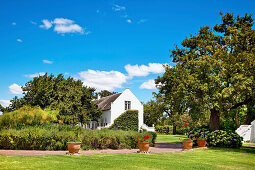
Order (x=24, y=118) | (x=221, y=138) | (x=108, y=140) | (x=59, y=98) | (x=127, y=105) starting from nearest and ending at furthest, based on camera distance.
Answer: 1. (x=108, y=140)
2. (x=24, y=118)
3. (x=221, y=138)
4. (x=59, y=98)
5. (x=127, y=105)

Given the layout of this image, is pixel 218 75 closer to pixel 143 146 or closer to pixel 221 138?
pixel 221 138

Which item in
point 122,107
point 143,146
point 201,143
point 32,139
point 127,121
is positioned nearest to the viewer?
point 143,146

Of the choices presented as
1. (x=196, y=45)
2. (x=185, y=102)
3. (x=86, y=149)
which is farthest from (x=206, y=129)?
(x=86, y=149)

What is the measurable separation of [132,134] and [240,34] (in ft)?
41.6

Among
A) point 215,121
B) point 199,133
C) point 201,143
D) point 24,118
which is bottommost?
point 201,143

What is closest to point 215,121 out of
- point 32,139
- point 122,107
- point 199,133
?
point 199,133

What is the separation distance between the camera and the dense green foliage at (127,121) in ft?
125

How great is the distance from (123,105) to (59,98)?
11003 millimetres

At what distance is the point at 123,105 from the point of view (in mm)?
41844

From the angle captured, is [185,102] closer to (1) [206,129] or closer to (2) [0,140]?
(1) [206,129]

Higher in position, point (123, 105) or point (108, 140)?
point (123, 105)

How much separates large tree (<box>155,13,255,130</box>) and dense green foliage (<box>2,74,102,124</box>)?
60.4ft

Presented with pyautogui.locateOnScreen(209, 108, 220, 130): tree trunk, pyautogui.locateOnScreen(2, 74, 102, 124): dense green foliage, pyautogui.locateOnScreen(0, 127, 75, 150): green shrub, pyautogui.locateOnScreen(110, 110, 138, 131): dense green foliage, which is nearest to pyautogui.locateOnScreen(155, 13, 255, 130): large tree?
pyautogui.locateOnScreen(209, 108, 220, 130): tree trunk

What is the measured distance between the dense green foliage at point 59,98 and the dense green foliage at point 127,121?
4.88 m
